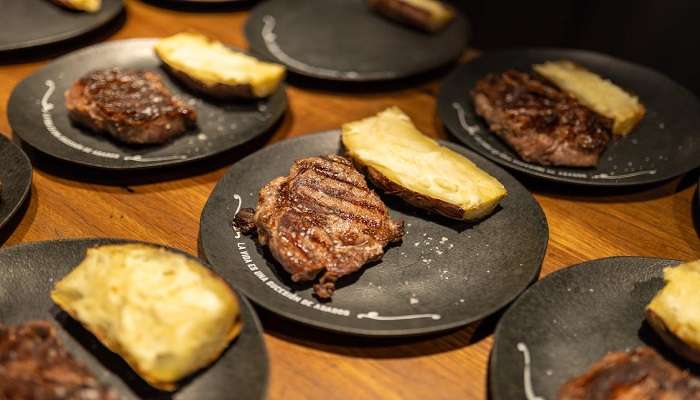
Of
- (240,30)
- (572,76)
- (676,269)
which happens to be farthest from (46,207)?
(572,76)

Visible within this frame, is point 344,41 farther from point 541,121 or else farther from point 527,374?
point 527,374

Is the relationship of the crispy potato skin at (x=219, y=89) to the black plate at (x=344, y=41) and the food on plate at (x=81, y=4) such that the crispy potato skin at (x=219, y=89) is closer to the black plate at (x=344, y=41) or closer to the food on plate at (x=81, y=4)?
the black plate at (x=344, y=41)

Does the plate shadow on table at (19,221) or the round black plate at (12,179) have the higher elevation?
the round black plate at (12,179)

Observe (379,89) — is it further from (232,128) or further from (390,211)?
(390,211)

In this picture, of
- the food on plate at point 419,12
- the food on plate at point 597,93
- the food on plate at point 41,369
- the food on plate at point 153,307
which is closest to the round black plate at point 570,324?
the food on plate at point 153,307

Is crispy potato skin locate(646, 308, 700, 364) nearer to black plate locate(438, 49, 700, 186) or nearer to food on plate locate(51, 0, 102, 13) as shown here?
black plate locate(438, 49, 700, 186)

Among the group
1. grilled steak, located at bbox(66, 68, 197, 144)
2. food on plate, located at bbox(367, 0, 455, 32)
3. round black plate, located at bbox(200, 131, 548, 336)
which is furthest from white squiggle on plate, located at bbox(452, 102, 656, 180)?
grilled steak, located at bbox(66, 68, 197, 144)
